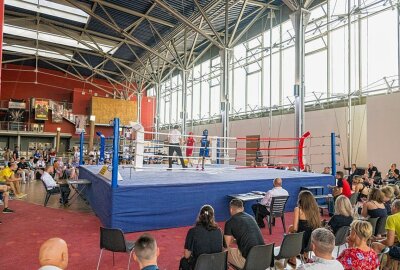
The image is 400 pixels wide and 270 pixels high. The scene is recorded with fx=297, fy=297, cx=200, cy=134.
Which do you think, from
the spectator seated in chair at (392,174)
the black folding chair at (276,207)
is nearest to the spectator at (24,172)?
the black folding chair at (276,207)

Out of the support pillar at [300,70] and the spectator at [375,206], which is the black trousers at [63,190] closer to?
the spectator at [375,206]

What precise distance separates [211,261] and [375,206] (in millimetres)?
2571

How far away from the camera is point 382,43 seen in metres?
9.51

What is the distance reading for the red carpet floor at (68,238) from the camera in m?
3.46

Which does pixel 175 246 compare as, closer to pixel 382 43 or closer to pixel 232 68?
pixel 382 43

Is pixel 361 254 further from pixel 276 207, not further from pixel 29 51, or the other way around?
pixel 29 51

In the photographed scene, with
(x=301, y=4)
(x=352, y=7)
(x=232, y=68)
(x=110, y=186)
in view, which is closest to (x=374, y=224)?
(x=110, y=186)

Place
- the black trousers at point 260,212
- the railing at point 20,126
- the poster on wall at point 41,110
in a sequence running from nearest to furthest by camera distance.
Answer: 1. the black trousers at point 260,212
2. the railing at point 20,126
3. the poster on wall at point 41,110

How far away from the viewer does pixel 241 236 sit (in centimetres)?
281

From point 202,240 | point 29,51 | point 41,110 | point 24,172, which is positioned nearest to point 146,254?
point 202,240

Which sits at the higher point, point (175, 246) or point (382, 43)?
point (382, 43)

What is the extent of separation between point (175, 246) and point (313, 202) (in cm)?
194

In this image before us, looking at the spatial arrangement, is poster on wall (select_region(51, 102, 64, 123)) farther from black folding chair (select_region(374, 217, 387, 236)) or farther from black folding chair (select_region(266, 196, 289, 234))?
black folding chair (select_region(374, 217, 387, 236))

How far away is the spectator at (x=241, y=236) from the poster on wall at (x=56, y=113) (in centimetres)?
2081
